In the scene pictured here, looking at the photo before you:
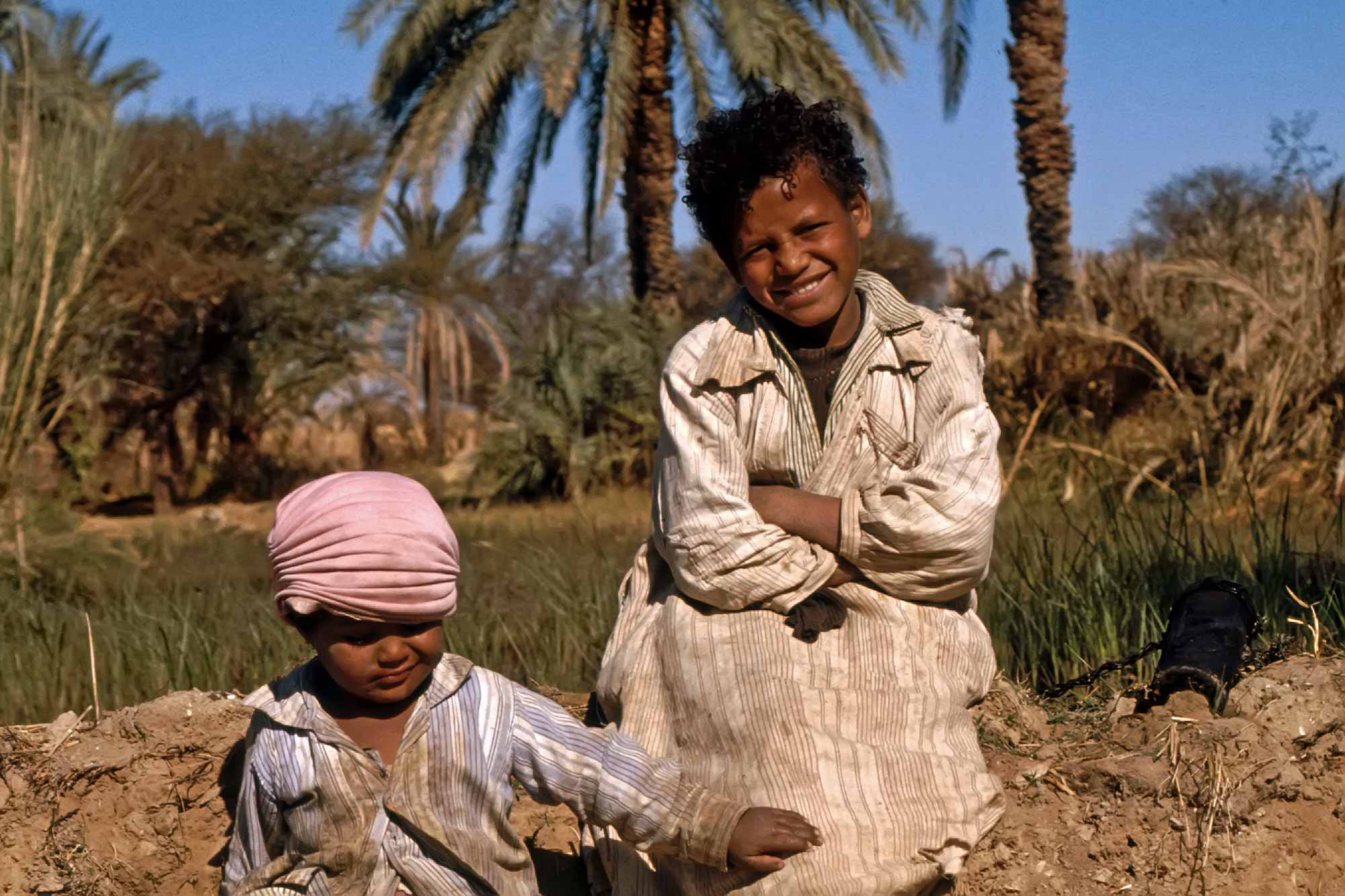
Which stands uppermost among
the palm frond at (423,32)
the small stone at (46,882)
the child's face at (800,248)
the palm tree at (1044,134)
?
the palm frond at (423,32)

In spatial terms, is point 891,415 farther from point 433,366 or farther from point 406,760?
point 433,366

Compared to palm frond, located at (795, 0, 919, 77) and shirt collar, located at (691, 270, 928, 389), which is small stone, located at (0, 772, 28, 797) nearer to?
shirt collar, located at (691, 270, 928, 389)

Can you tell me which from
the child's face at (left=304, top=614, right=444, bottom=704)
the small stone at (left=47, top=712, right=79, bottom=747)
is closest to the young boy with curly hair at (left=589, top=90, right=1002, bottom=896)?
the child's face at (left=304, top=614, right=444, bottom=704)

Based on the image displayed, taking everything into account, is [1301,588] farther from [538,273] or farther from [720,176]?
[538,273]

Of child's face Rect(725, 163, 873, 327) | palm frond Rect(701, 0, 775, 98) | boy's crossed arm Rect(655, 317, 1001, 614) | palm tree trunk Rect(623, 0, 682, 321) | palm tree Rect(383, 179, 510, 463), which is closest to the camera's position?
boy's crossed arm Rect(655, 317, 1001, 614)

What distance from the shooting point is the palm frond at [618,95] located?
13.8 meters

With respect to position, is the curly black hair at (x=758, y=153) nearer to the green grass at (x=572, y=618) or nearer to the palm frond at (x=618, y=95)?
the green grass at (x=572, y=618)

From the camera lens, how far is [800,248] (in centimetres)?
306

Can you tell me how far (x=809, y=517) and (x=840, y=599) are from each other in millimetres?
184

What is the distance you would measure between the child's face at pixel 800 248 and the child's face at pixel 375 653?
108cm

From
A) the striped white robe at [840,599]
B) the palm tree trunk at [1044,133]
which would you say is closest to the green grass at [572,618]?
the striped white robe at [840,599]

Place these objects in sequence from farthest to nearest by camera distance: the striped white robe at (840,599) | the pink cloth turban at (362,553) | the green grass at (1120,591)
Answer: the green grass at (1120,591), the striped white robe at (840,599), the pink cloth turban at (362,553)

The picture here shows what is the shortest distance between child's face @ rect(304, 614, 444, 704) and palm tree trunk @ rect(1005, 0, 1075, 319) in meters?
11.6

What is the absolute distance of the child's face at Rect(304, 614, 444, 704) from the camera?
2.49m
